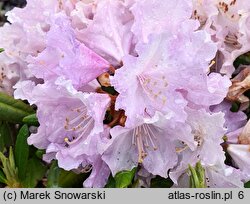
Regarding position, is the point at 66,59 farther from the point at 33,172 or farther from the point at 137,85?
the point at 33,172

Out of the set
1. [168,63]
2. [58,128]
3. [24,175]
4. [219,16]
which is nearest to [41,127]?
[58,128]

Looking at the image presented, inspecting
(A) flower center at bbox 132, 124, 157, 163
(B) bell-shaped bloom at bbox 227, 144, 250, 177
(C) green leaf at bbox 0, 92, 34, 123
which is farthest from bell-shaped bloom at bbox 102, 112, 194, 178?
(C) green leaf at bbox 0, 92, 34, 123

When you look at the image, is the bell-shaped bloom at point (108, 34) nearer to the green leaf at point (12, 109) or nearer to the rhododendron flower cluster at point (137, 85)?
the rhododendron flower cluster at point (137, 85)

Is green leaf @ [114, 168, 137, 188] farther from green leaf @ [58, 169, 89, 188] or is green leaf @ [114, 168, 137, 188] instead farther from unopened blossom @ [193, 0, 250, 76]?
unopened blossom @ [193, 0, 250, 76]

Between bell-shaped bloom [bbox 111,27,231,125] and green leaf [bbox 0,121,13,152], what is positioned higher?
bell-shaped bloom [bbox 111,27,231,125]

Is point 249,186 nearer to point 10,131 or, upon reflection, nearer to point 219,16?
point 219,16

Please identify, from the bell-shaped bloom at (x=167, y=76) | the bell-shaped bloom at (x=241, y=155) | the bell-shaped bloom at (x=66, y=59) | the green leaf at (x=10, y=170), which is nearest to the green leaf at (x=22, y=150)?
the green leaf at (x=10, y=170)

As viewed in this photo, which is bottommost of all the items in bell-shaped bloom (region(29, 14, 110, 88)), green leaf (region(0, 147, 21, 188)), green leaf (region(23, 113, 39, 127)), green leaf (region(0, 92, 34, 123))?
green leaf (region(0, 147, 21, 188))
